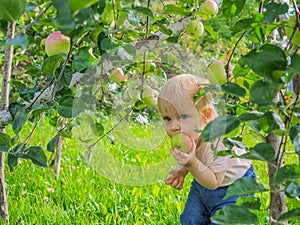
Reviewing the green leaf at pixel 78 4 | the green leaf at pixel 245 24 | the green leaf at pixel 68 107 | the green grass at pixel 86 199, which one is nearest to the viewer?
the green leaf at pixel 78 4

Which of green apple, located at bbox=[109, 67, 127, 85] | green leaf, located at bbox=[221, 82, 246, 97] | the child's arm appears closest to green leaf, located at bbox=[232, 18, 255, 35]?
green leaf, located at bbox=[221, 82, 246, 97]

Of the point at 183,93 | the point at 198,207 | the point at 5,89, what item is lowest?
the point at 198,207

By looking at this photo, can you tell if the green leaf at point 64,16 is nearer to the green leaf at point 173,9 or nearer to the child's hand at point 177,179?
the green leaf at point 173,9

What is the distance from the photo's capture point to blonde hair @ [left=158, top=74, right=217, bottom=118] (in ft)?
3.42

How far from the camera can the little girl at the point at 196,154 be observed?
1074 millimetres

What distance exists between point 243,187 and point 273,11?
0.81 feet

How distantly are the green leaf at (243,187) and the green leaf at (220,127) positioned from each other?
0.22 ft

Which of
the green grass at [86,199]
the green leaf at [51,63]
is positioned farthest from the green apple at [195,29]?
the green grass at [86,199]

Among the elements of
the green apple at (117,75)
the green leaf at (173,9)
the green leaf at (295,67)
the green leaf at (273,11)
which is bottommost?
the green apple at (117,75)

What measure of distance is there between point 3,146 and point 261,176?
7.53ft

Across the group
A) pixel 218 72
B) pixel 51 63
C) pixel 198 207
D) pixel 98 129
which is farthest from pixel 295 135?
pixel 198 207

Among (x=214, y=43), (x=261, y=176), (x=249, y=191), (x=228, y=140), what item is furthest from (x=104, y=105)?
(x=214, y=43)

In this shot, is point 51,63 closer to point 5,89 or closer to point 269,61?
point 269,61

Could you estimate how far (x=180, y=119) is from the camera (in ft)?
3.77
